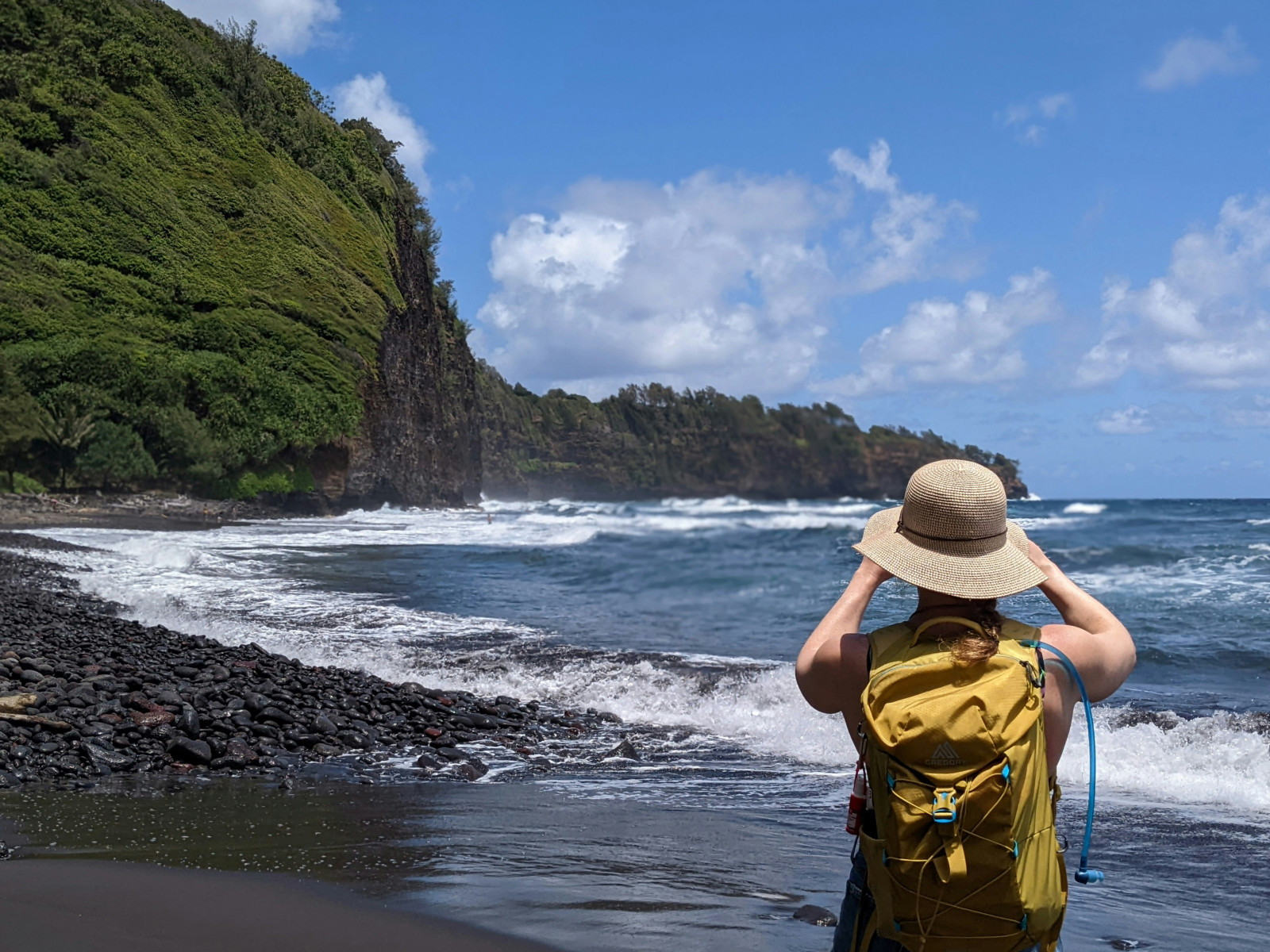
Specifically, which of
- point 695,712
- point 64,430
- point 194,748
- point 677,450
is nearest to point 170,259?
point 64,430

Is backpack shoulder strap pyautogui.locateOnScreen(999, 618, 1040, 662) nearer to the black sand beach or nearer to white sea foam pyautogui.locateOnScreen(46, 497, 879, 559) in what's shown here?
the black sand beach

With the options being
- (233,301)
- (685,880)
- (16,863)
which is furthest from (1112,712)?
(233,301)

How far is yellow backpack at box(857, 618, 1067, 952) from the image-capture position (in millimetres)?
1790

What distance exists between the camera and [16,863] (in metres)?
3.87

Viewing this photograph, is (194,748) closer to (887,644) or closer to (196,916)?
(196,916)

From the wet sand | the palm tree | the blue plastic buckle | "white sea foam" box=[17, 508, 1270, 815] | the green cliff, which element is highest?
the green cliff

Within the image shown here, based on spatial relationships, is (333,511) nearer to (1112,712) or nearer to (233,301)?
(233,301)

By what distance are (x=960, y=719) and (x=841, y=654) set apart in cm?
32

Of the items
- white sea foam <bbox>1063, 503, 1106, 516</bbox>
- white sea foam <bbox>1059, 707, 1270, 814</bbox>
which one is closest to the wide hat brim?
white sea foam <bbox>1059, 707, 1270, 814</bbox>

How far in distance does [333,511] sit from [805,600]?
30.8 m

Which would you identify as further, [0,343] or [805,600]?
[0,343]

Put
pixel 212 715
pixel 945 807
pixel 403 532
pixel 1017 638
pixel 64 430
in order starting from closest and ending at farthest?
1. pixel 945 807
2. pixel 1017 638
3. pixel 212 715
4. pixel 403 532
5. pixel 64 430

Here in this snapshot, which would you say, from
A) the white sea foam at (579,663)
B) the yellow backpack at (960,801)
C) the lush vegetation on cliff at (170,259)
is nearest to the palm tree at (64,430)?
the lush vegetation on cliff at (170,259)

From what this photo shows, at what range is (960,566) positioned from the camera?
1.96 metres
